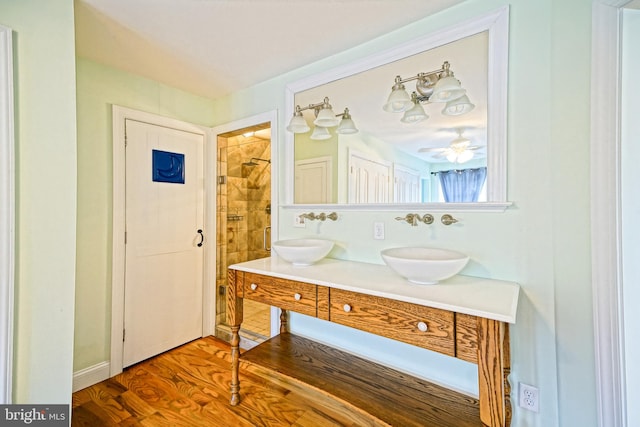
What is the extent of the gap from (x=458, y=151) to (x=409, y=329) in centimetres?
97

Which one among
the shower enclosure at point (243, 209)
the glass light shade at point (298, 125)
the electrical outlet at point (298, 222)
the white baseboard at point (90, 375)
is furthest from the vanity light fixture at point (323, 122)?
the white baseboard at point (90, 375)

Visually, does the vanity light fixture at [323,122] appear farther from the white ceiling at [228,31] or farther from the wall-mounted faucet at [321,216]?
the wall-mounted faucet at [321,216]

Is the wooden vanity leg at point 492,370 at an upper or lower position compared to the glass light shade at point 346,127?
lower

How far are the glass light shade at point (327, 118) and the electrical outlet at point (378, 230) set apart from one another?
2.49 ft

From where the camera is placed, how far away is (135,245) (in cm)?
222

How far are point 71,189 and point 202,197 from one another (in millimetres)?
1261

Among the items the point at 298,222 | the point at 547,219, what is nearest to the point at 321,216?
the point at 298,222

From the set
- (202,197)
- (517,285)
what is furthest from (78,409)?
(517,285)

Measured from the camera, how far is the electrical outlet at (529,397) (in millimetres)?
1262

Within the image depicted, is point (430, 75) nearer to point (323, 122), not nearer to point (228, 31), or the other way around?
point (323, 122)

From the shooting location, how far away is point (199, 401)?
180cm

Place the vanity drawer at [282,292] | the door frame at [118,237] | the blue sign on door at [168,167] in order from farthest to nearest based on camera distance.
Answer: the blue sign on door at [168,167] < the door frame at [118,237] < the vanity drawer at [282,292]

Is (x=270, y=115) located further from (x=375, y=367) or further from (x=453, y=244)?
(x=375, y=367)

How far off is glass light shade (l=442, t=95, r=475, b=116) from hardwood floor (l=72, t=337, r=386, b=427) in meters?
1.69
